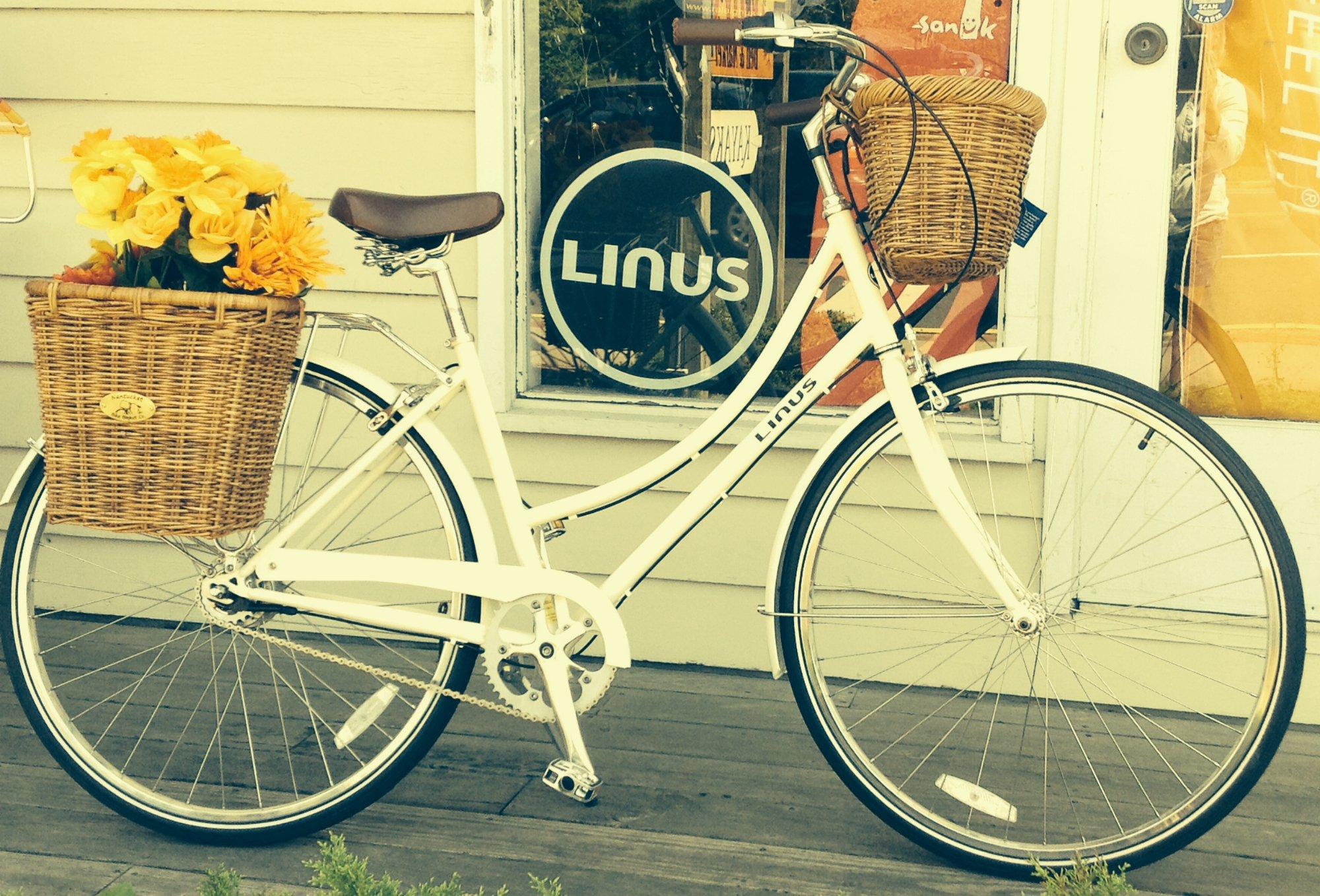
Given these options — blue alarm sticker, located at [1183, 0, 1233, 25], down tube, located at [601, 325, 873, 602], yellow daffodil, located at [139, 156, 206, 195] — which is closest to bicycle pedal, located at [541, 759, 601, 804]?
down tube, located at [601, 325, 873, 602]

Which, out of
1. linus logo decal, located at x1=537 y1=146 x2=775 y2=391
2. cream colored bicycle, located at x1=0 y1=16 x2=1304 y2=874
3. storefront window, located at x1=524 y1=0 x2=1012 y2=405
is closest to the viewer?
cream colored bicycle, located at x1=0 y1=16 x2=1304 y2=874

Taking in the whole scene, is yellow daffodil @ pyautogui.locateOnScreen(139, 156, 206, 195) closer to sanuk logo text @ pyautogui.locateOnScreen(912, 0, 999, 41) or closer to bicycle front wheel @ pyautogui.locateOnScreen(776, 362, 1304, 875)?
bicycle front wheel @ pyautogui.locateOnScreen(776, 362, 1304, 875)

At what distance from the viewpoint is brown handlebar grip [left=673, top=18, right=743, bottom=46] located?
2115mm

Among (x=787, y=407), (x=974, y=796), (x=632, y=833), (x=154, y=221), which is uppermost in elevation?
(x=154, y=221)

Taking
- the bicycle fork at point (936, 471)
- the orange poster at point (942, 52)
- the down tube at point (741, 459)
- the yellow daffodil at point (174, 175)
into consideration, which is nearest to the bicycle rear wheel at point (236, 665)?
the down tube at point (741, 459)

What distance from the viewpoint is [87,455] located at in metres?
2.15

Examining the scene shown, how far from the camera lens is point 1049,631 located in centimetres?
305

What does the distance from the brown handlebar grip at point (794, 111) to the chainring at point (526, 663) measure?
917 millimetres

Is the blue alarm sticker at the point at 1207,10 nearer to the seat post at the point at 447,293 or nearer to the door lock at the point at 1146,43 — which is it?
the door lock at the point at 1146,43

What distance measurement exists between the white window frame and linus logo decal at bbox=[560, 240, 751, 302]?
0.11 m

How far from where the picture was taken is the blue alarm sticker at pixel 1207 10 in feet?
9.24

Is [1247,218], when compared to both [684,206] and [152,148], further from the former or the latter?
[152,148]

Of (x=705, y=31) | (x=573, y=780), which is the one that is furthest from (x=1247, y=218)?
(x=573, y=780)

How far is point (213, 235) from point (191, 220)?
0.05 meters
